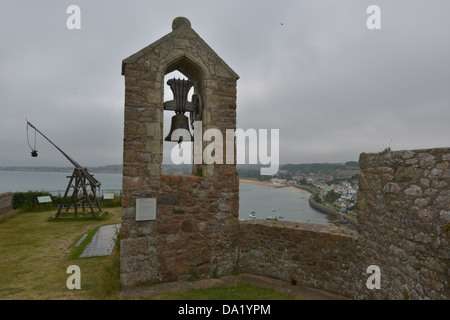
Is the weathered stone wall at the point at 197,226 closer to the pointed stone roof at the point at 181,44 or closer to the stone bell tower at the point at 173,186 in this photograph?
the stone bell tower at the point at 173,186

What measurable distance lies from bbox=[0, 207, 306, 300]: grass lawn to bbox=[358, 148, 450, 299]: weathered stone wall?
5.32ft

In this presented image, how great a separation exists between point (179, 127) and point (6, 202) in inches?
504

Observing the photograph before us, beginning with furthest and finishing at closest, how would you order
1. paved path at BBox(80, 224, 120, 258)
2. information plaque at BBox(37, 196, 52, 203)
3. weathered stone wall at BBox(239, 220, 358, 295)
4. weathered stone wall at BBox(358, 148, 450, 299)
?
information plaque at BBox(37, 196, 52, 203), paved path at BBox(80, 224, 120, 258), weathered stone wall at BBox(239, 220, 358, 295), weathered stone wall at BBox(358, 148, 450, 299)

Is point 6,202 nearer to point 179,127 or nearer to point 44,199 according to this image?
point 44,199

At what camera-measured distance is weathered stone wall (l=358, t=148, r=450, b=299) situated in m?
2.64

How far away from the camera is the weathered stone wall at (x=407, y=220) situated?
2636 mm

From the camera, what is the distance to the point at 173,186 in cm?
441

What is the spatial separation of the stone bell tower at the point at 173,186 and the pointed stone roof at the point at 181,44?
17 millimetres

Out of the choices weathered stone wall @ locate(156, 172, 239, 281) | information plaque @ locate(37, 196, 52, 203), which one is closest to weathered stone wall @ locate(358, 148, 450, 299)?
weathered stone wall @ locate(156, 172, 239, 281)

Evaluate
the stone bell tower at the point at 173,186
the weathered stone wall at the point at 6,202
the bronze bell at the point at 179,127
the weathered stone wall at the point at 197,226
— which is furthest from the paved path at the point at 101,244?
the weathered stone wall at the point at 6,202

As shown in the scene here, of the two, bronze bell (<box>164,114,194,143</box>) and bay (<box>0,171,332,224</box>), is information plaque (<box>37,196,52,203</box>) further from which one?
bronze bell (<box>164,114,194,143</box>)

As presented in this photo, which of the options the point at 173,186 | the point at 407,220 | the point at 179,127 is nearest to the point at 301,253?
the point at 407,220

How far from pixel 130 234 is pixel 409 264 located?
4027 mm
